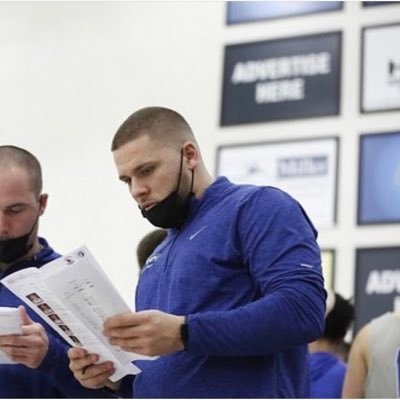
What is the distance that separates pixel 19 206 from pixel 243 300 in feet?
2.51

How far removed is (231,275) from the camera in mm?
2145

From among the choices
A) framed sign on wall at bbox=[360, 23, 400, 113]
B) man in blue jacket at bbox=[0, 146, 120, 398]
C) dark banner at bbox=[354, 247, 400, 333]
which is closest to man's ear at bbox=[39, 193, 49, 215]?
man in blue jacket at bbox=[0, 146, 120, 398]

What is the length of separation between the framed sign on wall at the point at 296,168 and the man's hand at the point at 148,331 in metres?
4.19

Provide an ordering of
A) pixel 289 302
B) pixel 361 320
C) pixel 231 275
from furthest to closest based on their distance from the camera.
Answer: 1. pixel 361 320
2. pixel 231 275
3. pixel 289 302

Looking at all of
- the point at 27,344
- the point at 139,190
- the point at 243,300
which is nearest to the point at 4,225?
the point at 27,344

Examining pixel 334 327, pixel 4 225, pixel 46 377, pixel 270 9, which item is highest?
pixel 270 9

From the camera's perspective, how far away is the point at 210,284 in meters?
2.14

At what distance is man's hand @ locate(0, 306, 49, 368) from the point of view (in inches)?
92.8

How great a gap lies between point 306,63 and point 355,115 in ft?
1.58

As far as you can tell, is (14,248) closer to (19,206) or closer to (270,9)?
(19,206)

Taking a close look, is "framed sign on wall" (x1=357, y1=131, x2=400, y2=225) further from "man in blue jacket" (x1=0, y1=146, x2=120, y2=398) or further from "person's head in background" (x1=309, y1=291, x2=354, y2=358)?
"man in blue jacket" (x1=0, y1=146, x2=120, y2=398)

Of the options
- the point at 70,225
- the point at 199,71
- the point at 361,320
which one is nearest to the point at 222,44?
the point at 199,71

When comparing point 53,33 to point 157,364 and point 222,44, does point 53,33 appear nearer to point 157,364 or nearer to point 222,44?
point 222,44

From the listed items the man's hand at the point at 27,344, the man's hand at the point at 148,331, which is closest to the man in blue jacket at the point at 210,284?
the man's hand at the point at 148,331
